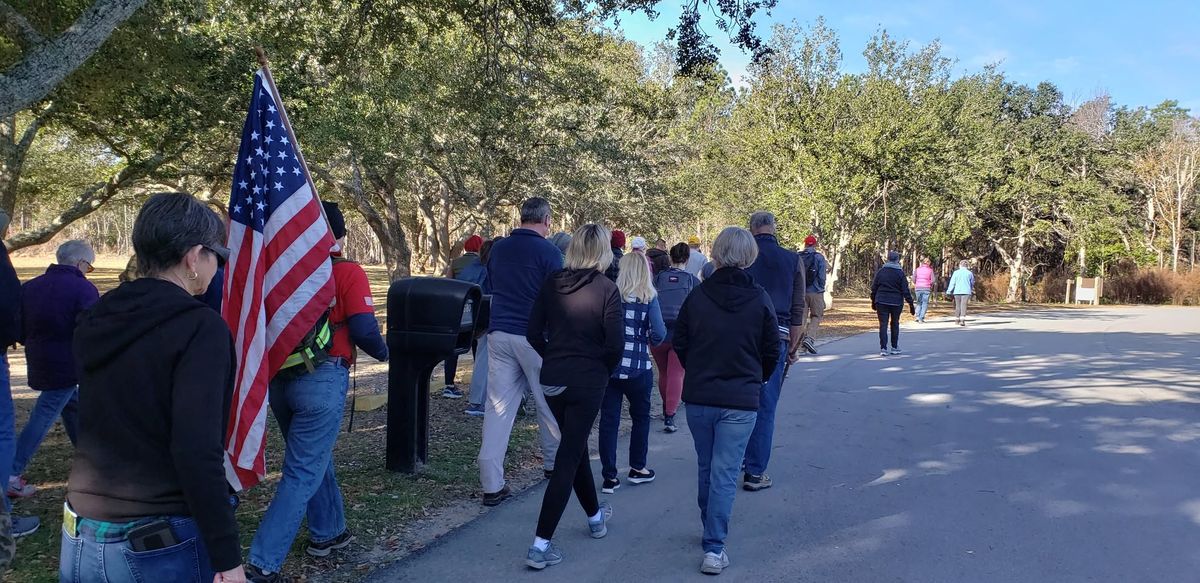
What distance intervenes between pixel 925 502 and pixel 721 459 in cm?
207

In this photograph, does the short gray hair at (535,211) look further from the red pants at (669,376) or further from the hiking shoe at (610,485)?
the red pants at (669,376)

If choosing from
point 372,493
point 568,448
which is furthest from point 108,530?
point 372,493

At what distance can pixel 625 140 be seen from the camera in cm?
2831

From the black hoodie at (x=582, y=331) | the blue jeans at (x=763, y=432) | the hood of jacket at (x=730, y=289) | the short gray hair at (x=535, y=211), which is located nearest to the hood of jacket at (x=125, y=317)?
the black hoodie at (x=582, y=331)

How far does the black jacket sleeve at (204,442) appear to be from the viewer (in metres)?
2.05

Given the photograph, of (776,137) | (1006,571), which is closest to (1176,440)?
(1006,571)

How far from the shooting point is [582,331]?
15.2ft

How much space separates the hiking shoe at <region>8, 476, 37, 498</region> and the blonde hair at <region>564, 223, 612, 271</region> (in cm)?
385

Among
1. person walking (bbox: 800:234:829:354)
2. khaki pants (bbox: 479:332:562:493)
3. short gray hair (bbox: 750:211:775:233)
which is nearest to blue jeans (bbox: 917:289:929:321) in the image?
person walking (bbox: 800:234:829:354)

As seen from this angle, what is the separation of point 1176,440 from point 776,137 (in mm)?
17991

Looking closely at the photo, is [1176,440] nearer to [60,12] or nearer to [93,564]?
[93,564]

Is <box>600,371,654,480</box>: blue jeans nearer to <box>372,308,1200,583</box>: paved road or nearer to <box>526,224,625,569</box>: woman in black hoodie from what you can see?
<box>372,308,1200,583</box>: paved road

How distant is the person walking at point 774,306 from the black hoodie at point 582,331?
5.57ft

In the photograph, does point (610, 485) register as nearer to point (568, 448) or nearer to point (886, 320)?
point (568, 448)
